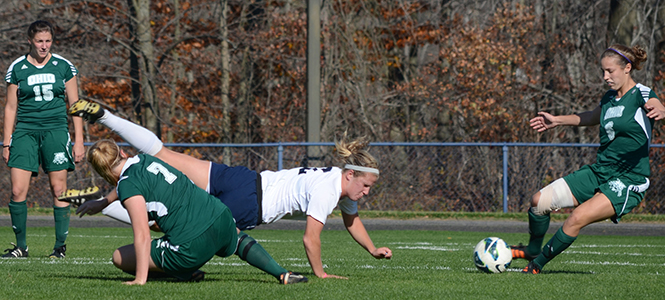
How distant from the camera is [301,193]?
219 inches

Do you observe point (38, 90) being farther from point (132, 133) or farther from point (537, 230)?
point (537, 230)

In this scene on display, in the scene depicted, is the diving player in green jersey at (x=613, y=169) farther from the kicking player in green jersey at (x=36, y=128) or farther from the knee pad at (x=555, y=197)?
the kicking player in green jersey at (x=36, y=128)

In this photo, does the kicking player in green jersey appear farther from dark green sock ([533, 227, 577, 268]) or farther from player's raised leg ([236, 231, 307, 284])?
dark green sock ([533, 227, 577, 268])

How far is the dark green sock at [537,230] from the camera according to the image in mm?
6410

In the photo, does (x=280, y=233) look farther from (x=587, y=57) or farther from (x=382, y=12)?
(x=587, y=57)

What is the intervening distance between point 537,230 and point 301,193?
217cm

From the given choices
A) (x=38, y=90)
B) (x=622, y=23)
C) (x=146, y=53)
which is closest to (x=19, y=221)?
(x=38, y=90)

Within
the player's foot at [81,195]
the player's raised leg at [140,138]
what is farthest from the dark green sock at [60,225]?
the player's foot at [81,195]

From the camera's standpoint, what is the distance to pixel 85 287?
5113mm

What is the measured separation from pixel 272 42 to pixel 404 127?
387cm

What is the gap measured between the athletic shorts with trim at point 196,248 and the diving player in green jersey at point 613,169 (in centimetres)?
264

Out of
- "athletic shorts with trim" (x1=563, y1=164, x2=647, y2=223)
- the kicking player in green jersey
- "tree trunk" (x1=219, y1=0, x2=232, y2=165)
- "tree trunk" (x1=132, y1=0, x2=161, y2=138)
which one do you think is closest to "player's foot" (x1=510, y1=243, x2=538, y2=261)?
"athletic shorts with trim" (x1=563, y1=164, x2=647, y2=223)

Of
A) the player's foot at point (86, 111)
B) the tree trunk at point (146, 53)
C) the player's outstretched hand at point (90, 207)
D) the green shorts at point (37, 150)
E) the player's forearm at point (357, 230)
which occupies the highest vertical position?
the tree trunk at point (146, 53)

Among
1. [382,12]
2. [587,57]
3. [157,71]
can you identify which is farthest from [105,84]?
[587,57]
